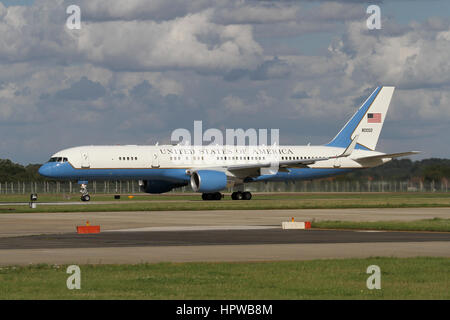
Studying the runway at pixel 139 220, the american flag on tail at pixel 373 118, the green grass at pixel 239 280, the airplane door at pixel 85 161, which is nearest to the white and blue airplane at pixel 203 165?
the airplane door at pixel 85 161

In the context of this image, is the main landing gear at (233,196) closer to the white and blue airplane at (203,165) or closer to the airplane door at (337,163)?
the white and blue airplane at (203,165)

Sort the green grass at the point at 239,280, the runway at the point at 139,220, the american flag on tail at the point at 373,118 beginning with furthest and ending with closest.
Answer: the american flag on tail at the point at 373,118 < the runway at the point at 139,220 < the green grass at the point at 239,280

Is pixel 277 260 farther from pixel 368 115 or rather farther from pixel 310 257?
pixel 368 115

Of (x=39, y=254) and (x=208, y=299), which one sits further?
(x=39, y=254)

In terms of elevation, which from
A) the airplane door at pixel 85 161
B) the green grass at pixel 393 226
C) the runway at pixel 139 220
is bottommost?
the green grass at pixel 393 226

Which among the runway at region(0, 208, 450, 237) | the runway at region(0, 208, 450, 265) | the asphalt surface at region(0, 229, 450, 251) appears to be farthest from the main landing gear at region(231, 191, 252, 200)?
the asphalt surface at region(0, 229, 450, 251)

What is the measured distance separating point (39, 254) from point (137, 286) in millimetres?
7645

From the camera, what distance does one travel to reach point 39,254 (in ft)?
77.7

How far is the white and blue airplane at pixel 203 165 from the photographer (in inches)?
2699

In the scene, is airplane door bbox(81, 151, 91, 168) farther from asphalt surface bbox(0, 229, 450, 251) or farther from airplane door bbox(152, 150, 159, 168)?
asphalt surface bbox(0, 229, 450, 251)

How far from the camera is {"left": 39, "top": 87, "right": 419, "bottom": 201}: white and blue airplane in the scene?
68.6 m

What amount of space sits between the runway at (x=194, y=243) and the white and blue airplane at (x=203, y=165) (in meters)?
28.7

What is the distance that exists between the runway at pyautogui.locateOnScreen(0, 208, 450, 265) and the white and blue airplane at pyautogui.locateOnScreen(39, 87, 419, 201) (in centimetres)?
2867

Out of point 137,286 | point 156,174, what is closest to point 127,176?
point 156,174
